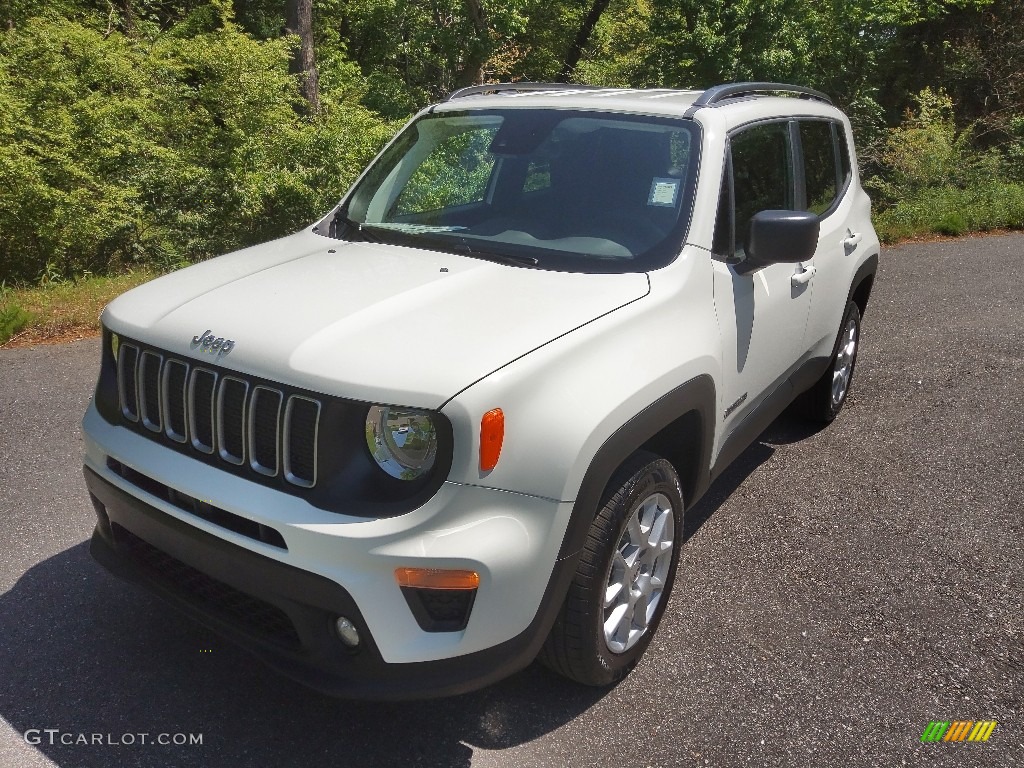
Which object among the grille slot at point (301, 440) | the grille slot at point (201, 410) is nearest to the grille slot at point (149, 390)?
the grille slot at point (201, 410)

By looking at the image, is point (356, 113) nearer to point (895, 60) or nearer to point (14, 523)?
point (14, 523)

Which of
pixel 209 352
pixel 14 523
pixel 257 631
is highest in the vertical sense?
pixel 209 352

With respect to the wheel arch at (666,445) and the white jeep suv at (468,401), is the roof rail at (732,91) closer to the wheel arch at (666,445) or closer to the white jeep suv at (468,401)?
the white jeep suv at (468,401)

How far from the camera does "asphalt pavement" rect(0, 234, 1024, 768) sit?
2752mm

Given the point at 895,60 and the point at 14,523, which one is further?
the point at 895,60

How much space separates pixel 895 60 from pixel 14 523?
24697 millimetres

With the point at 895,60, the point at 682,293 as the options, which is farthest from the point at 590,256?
the point at 895,60

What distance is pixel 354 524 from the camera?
227cm

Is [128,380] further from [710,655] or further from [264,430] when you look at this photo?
[710,655]

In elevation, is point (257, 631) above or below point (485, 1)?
below

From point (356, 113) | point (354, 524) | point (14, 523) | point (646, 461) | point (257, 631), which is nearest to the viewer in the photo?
point (354, 524)

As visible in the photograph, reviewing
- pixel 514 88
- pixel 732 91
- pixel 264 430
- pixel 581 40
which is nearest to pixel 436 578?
pixel 264 430

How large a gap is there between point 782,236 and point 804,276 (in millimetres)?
921

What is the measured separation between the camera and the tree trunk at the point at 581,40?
2788 centimetres
